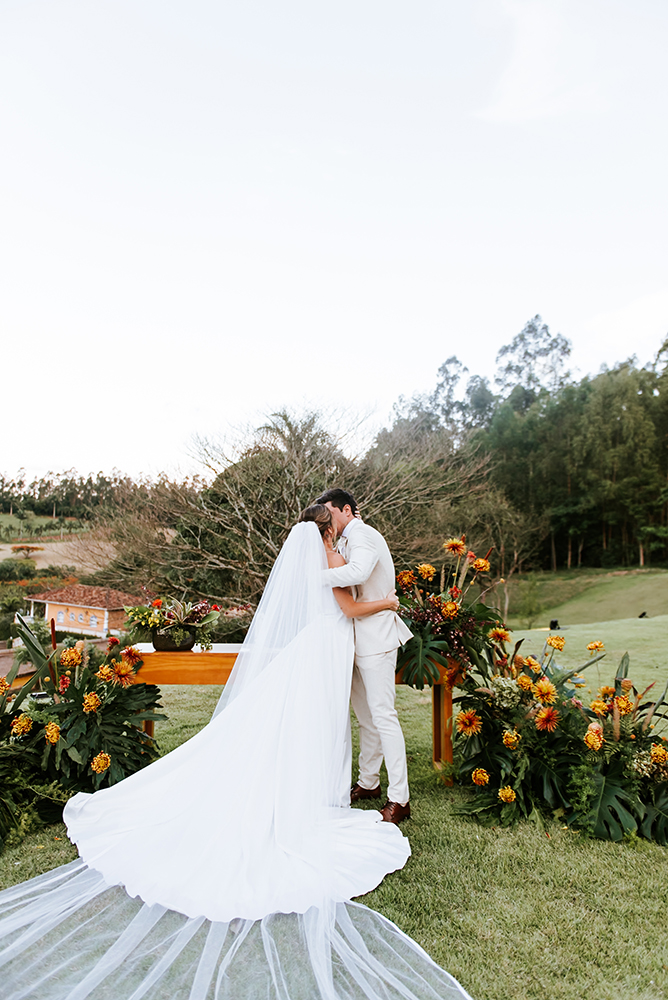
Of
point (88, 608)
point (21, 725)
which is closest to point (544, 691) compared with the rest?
point (21, 725)

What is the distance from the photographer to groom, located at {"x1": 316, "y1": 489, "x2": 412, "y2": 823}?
3.05 metres

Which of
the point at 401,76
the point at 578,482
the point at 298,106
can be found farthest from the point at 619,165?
the point at 578,482

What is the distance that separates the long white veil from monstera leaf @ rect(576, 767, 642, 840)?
5.21 ft

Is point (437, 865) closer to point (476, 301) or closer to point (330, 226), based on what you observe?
point (330, 226)

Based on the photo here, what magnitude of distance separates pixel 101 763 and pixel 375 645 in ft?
5.12

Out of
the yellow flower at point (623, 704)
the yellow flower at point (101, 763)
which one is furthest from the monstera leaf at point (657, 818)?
the yellow flower at point (101, 763)

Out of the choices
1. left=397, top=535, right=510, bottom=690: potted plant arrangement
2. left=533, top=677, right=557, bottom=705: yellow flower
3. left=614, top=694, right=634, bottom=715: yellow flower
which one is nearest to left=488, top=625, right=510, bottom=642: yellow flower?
left=397, top=535, right=510, bottom=690: potted plant arrangement

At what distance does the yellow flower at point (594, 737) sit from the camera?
9.24ft

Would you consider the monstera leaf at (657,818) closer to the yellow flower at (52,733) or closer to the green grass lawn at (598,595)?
the yellow flower at (52,733)

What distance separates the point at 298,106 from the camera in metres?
9.67

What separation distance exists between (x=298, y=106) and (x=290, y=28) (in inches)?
57.4

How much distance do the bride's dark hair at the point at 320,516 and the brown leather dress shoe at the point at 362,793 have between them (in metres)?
1.52

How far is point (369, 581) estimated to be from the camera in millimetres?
3242

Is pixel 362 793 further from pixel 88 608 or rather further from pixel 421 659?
pixel 88 608
